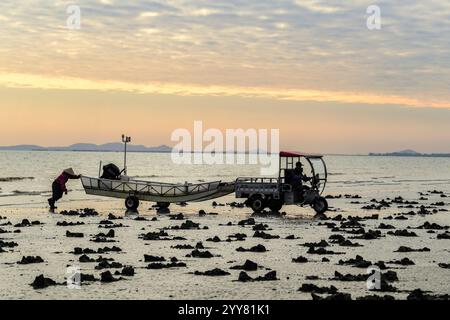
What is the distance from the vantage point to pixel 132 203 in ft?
147

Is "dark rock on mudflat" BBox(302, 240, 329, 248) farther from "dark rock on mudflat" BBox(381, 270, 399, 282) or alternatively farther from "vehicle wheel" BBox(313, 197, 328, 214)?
"vehicle wheel" BBox(313, 197, 328, 214)

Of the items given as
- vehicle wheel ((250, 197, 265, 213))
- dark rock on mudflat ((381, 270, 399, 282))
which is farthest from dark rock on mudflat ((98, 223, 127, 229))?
dark rock on mudflat ((381, 270, 399, 282))

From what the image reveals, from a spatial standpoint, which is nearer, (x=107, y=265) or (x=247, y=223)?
(x=107, y=265)

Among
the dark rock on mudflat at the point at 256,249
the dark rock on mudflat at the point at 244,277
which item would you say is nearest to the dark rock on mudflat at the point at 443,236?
the dark rock on mudflat at the point at 256,249

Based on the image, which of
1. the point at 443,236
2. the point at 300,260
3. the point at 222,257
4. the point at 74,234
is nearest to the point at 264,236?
the point at 222,257

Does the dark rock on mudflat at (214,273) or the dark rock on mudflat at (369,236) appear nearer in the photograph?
the dark rock on mudflat at (214,273)

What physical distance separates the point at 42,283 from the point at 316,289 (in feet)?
25.0

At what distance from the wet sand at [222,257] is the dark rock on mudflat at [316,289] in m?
0.04

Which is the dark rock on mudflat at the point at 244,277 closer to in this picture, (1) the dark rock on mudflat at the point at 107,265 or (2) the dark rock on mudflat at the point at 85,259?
(1) the dark rock on mudflat at the point at 107,265

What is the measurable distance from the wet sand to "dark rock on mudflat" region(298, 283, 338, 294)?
0.13 ft

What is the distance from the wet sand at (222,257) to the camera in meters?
18.5

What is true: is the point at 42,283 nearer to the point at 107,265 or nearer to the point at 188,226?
the point at 107,265
